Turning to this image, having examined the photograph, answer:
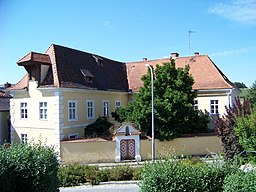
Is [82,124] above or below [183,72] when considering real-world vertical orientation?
below

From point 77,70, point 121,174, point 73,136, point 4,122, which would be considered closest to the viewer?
point 121,174

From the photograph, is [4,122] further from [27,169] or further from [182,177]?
[182,177]

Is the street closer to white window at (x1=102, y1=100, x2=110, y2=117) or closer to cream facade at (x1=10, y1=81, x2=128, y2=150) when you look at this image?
cream facade at (x1=10, y1=81, x2=128, y2=150)

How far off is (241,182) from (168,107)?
16.1 m

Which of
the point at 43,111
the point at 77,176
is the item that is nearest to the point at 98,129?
the point at 43,111

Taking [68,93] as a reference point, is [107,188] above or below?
below

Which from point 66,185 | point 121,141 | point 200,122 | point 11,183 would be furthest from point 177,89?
point 11,183

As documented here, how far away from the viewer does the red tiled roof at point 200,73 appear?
1256 inches

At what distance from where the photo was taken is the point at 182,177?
10.1 metres

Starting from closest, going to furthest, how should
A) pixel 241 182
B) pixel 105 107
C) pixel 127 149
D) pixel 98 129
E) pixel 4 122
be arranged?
1. pixel 241 182
2. pixel 127 149
3. pixel 98 129
4. pixel 105 107
5. pixel 4 122

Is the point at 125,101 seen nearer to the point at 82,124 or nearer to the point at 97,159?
the point at 82,124

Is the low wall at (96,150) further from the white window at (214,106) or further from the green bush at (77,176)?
the white window at (214,106)

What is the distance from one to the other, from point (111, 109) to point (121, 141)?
27.7 ft

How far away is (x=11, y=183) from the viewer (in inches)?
420
